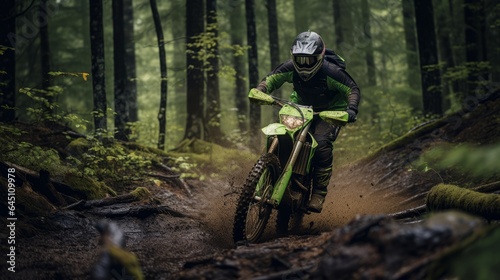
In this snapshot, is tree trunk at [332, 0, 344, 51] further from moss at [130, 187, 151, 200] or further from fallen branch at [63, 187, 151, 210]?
fallen branch at [63, 187, 151, 210]

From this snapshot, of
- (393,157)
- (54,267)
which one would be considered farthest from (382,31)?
(54,267)

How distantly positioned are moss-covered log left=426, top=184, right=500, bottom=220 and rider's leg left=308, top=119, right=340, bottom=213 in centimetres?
149

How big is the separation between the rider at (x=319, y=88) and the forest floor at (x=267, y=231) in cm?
82

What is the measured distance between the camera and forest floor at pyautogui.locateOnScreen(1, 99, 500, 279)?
3.35 meters

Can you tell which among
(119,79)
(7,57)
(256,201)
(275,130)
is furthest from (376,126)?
(256,201)

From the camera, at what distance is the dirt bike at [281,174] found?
578 cm

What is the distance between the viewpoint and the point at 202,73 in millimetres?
14461

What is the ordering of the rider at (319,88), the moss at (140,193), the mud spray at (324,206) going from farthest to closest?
the moss at (140,193) → the mud spray at (324,206) → the rider at (319,88)

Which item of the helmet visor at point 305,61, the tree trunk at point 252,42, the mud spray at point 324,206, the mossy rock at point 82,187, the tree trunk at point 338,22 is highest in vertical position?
the tree trunk at point 338,22

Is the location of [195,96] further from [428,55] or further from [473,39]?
[473,39]

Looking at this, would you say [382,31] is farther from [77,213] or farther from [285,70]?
[77,213]

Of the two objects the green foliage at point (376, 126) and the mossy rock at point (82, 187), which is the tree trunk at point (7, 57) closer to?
the mossy rock at point (82, 187)

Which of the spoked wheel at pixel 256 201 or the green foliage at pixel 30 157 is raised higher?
the green foliage at pixel 30 157

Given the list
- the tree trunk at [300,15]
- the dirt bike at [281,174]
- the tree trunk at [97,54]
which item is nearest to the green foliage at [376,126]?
the tree trunk at [300,15]
